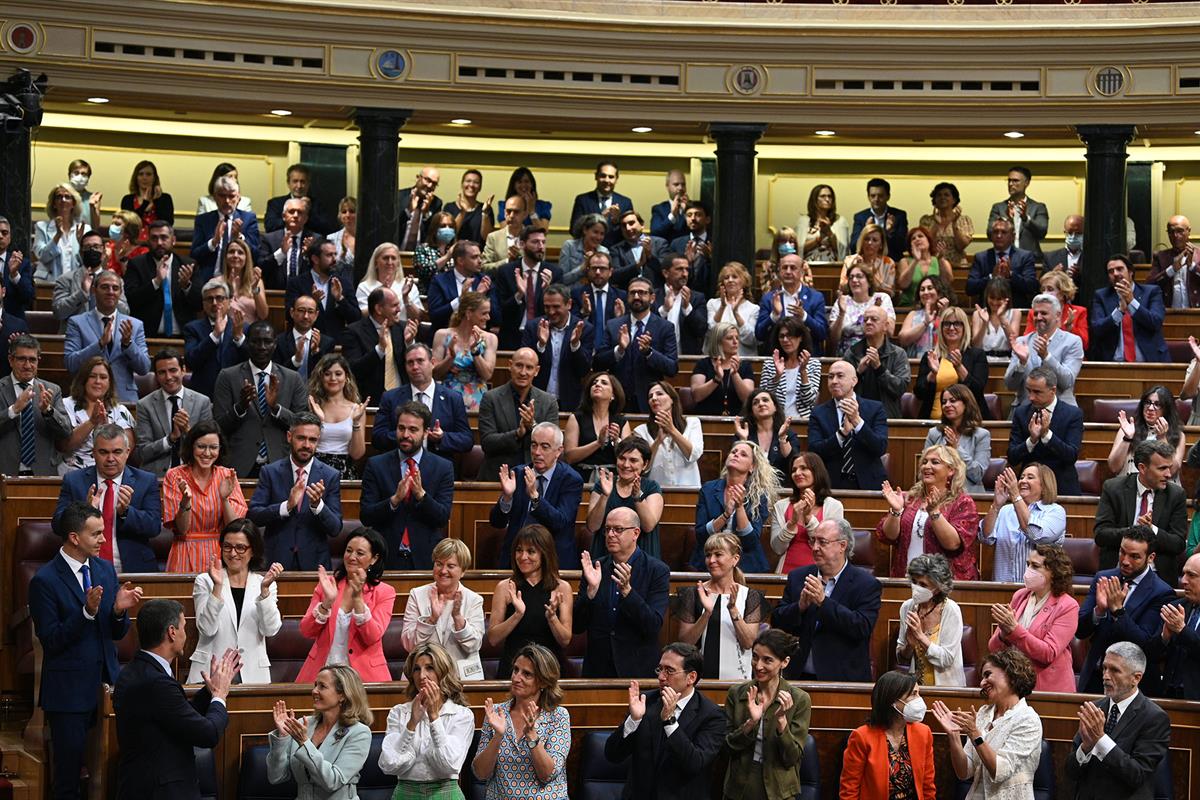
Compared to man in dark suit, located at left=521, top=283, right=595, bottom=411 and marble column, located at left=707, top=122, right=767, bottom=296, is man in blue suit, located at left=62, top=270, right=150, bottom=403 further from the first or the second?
marble column, located at left=707, top=122, right=767, bottom=296

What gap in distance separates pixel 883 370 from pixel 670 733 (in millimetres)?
3325

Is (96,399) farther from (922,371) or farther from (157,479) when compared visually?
(922,371)

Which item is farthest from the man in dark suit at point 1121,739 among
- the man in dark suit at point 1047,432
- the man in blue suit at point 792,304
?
the man in blue suit at point 792,304

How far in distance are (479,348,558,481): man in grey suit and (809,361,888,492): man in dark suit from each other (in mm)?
1149

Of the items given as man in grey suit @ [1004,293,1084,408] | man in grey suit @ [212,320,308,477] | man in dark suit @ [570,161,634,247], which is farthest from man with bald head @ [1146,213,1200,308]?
man in grey suit @ [212,320,308,477]

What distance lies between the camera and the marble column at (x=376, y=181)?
1202 cm

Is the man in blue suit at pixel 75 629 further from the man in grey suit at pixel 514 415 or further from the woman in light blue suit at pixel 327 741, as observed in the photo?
the man in grey suit at pixel 514 415

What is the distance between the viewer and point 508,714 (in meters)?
6.55

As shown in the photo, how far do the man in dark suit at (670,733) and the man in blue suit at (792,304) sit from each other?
361cm

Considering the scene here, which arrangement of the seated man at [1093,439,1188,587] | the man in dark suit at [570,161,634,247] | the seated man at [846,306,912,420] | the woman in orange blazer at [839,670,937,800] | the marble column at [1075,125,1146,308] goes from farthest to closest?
the marble column at [1075,125,1146,308], the man in dark suit at [570,161,634,247], the seated man at [846,306,912,420], the seated man at [1093,439,1188,587], the woman in orange blazer at [839,670,937,800]

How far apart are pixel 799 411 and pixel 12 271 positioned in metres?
3.80

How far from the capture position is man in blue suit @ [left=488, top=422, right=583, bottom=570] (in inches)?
312

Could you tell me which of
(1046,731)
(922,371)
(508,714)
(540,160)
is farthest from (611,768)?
(540,160)

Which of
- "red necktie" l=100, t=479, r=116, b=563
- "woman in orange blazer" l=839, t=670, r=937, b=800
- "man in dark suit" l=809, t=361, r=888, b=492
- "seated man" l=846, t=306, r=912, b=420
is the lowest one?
"woman in orange blazer" l=839, t=670, r=937, b=800
